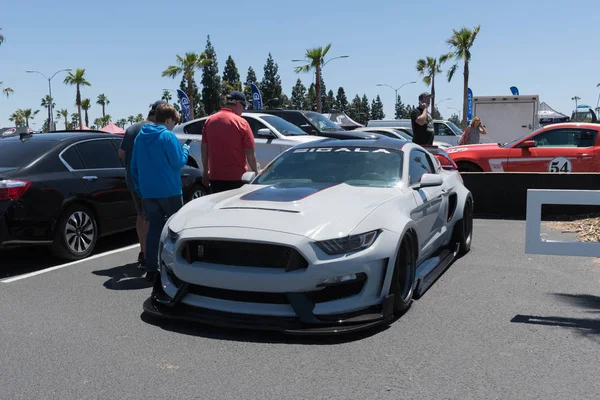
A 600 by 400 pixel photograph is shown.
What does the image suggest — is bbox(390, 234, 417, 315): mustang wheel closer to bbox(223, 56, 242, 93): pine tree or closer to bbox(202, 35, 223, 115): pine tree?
bbox(202, 35, 223, 115): pine tree

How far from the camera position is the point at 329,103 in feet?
436

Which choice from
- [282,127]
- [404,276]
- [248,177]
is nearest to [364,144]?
[248,177]

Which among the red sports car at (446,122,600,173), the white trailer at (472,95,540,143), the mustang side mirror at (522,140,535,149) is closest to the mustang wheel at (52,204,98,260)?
the red sports car at (446,122,600,173)

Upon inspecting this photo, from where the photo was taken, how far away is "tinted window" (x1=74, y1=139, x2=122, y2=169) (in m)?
7.09

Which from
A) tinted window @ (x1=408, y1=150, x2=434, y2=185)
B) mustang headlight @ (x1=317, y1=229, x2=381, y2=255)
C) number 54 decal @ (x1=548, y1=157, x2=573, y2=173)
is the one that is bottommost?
mustang headlight @ (x1=317, y1=229, x2=381, y2=255)

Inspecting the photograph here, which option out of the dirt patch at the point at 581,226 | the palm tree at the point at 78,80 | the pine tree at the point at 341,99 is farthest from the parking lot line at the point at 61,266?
the pine tree at the point at 341,99

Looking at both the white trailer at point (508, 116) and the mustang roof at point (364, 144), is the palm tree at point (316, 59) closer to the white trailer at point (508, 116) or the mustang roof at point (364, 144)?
the white trailer at point (508, 116)

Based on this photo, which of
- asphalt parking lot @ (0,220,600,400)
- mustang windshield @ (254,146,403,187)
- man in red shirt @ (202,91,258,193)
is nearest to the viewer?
asphalt parking lot @ (0,220,600,400)

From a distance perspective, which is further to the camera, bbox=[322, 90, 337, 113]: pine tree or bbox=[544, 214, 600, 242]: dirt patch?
bbox=[322, 90, 337, 113]: pine tree

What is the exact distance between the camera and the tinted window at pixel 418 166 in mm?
5563

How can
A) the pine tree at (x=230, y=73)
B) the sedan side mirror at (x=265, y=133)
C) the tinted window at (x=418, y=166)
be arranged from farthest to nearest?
the pine tree at (x=230, y=73) < the sedan side mirror at (x=265, y=133) < the tinted window at (x=418, y=166)

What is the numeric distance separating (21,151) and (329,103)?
421 ft

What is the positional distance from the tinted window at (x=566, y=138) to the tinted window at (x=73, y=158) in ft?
28.2

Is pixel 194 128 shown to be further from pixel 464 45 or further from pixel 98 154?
pixel 464 45
